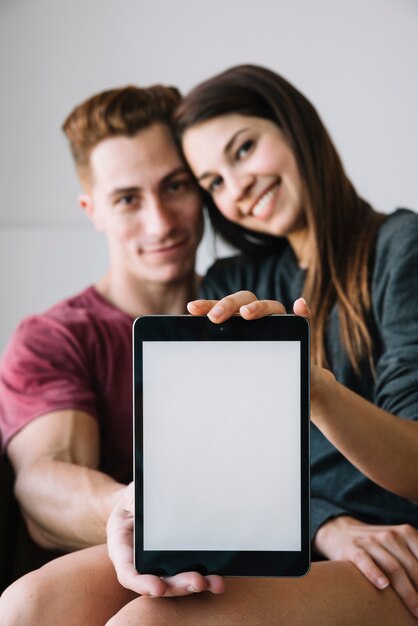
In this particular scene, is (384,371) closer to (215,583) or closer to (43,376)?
(215,583)

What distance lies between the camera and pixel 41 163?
1.98 meters

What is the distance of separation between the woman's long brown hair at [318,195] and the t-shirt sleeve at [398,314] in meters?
0.03

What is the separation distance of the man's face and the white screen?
2.13 ft

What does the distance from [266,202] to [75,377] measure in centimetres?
38

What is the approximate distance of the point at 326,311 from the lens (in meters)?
1.08

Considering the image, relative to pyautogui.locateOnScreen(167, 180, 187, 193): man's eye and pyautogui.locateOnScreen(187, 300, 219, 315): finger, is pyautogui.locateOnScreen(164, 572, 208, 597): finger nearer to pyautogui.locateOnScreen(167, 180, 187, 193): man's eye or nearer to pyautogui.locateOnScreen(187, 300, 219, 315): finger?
pyautogui.locateOnScreen(187, 300, 219, 315): finger

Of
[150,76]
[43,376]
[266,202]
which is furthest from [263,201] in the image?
[150,76]

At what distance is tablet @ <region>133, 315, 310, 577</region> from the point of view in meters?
0.67

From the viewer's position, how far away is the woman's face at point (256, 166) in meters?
1.17

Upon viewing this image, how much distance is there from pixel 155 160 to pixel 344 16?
0.81m

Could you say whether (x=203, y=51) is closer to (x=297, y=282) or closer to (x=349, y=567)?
(x=297, y=282)

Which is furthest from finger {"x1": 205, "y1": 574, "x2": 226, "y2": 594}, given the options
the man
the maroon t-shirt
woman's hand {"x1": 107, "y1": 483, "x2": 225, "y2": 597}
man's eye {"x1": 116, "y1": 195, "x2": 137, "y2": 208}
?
man's eye {"x1": 116, "y1": 195, "x2": 137, "y2": 208}

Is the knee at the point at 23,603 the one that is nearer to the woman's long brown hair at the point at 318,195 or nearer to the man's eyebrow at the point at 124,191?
the woman's long brown hair at the point at 318,195

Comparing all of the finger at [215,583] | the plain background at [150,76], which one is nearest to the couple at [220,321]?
the finger at [215,583]
